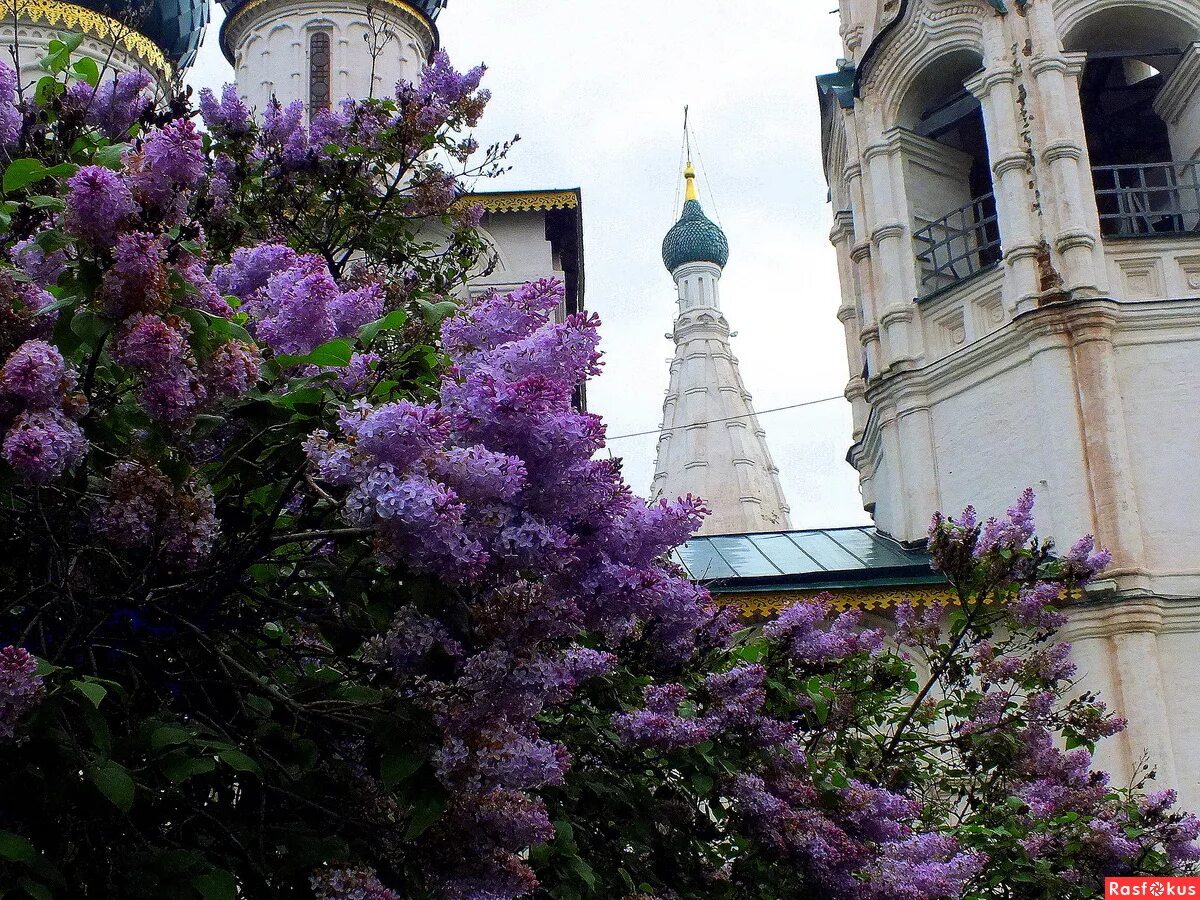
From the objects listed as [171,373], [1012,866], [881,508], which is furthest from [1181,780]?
[171,373]

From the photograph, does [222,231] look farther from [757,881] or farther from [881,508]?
[881,508]

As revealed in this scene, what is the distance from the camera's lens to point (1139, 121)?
18.0 meters

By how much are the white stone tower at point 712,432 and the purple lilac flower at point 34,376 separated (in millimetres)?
39175

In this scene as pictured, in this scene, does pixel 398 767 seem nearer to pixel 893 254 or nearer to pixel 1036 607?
pixel 1036 607

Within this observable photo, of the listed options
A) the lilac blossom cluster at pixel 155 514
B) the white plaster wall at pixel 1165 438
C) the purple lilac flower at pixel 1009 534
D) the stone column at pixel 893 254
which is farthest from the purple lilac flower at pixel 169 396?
the stone column at pixel 893 254

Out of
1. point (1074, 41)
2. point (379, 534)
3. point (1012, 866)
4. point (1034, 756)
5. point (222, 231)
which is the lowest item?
point (1012, 866)

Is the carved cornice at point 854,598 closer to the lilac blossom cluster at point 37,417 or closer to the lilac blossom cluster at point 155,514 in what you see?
the lilac blossom cluster at point 155,514

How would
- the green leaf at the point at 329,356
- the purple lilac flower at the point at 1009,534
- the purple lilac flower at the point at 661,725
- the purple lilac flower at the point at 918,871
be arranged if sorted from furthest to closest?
the purple lilac flower at the point at 1009,534
the purple lilac flower at the point at 918,871
the purple lilac flower at the point at 661,725
the green leaf at the point at 329,356

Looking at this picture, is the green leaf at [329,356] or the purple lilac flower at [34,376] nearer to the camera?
the purple lilac flower at [34,376]

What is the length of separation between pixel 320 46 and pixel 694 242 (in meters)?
35.4

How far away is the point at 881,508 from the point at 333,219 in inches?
430

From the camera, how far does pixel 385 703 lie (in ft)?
12.0

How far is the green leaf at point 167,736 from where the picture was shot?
3547 mm

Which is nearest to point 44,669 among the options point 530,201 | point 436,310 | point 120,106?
point 436,310
